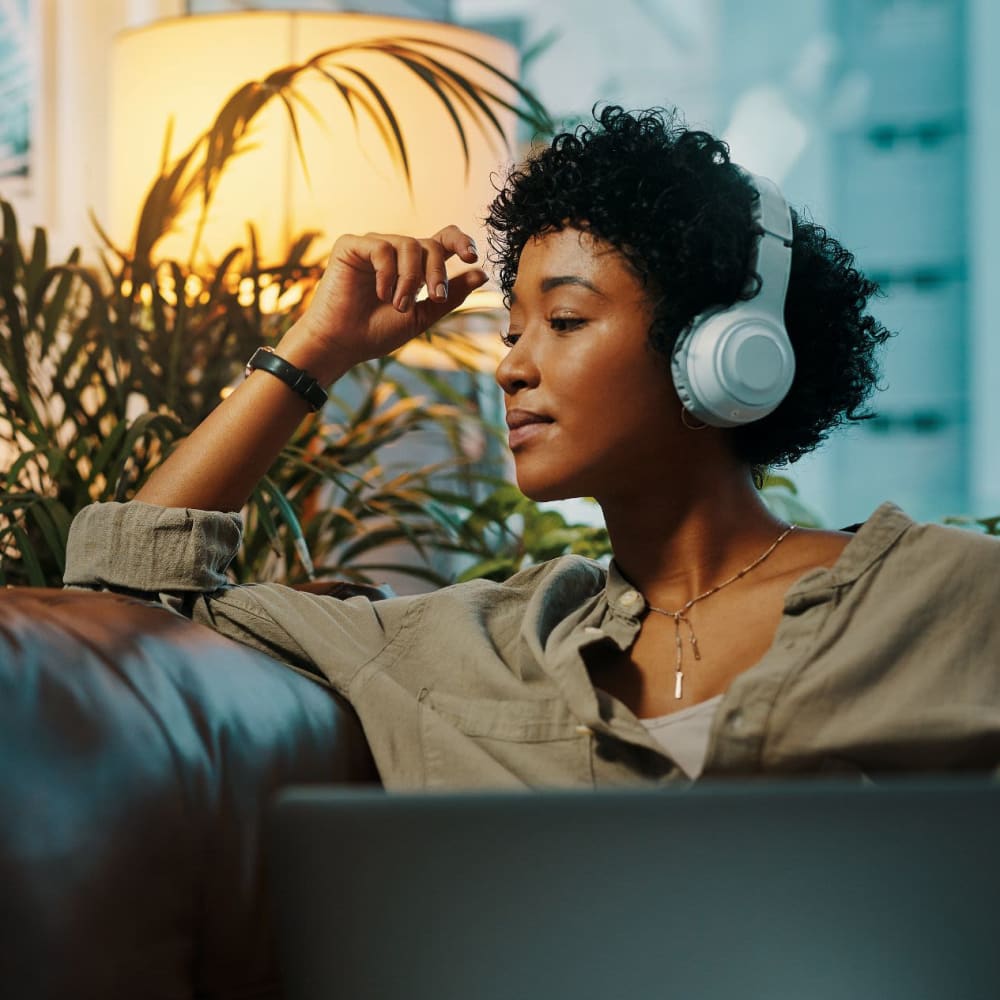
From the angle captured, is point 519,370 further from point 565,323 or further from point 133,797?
point 133,797

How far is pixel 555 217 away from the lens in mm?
1267

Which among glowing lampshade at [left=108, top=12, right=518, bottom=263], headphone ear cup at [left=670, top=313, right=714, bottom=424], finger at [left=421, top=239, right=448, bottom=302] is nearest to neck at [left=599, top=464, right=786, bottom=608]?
headphone ear cup at [left=670, top=313, right=714, bottom=424]

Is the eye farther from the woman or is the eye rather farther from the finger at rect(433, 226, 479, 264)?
the finger at rect(433, 226, 479, 264)

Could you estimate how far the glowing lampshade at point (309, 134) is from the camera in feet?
7.00

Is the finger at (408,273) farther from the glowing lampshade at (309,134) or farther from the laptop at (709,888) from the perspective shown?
the laptop at (709,888)

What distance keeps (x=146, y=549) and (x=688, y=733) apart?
0.51 m

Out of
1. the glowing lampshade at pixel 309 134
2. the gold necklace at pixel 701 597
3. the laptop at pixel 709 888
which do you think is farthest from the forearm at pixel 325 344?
the laptop at pixel 709 888

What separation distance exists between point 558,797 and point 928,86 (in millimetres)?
3993

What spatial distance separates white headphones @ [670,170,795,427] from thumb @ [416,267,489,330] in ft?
1.04

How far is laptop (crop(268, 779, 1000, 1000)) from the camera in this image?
1.86ft

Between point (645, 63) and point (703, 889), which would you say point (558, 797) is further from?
point (645, 63)

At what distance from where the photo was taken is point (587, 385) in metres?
1.21

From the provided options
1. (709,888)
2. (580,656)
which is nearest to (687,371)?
(580,656)

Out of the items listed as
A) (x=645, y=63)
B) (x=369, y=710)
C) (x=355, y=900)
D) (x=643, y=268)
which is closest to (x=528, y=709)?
(x=369, y=710)
